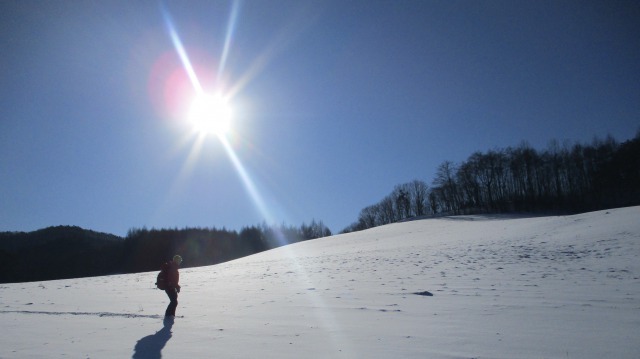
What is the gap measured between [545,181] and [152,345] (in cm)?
8388

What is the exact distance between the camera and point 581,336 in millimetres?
5863

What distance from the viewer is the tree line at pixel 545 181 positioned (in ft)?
196

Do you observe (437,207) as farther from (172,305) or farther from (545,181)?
(172,305)

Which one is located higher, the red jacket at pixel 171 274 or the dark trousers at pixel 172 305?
the red jacket at pixel 171 274

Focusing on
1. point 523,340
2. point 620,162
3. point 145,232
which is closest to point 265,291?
point 523,340

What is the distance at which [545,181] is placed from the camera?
71.7m

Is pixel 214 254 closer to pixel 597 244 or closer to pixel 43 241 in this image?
pixel 43 241

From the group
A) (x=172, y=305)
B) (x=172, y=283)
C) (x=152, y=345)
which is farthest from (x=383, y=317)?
(x=172, y=283)

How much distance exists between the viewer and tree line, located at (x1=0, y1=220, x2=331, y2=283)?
258ft

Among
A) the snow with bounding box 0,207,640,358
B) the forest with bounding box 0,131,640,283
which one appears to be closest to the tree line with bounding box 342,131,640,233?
the forest with bounding box 0,131,640,283

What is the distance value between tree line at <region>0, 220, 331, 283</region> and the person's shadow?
7532 cm

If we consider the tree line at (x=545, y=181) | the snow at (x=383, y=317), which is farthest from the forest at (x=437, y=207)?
the snow at (x=383, y=317)

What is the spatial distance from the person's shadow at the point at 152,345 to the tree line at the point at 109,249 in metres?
75.3

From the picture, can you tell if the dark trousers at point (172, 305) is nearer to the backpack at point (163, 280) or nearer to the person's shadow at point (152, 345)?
the backpack at point (163, 280)
